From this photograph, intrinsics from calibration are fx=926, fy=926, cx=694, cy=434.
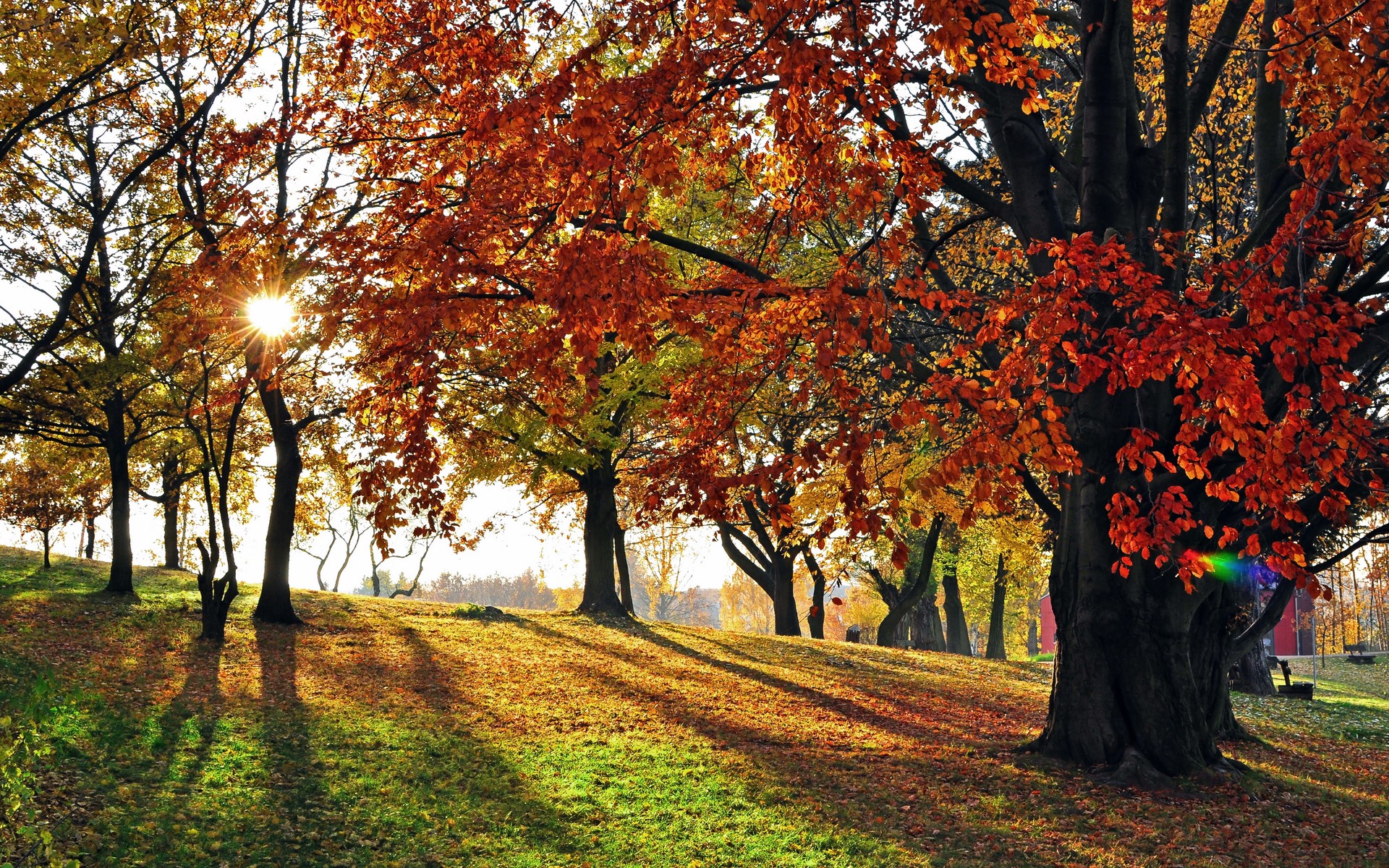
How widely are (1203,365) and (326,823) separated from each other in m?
7.25

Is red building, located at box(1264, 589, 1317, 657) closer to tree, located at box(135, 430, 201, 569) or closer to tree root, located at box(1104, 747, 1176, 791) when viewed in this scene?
tree root, located at box(1104, 747, 1176, 791)

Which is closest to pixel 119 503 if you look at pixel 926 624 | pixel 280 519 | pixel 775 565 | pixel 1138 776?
pixel 280 519

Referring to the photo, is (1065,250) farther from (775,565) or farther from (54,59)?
(775,565)

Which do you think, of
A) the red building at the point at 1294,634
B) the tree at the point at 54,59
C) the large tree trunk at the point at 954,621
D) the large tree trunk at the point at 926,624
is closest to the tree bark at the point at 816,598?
the large tree trunk at the point at 926,624

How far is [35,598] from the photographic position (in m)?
16.2

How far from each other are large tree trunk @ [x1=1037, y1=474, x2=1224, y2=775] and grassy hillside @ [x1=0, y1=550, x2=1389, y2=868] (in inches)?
19.5

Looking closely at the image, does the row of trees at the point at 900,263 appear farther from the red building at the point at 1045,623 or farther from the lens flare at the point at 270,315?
the red building at the point at 1045,623

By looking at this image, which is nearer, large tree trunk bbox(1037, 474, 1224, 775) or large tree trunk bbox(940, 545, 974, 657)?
large tree trunk bbox(1037, 474, 1224, 775)

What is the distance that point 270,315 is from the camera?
10891 mm

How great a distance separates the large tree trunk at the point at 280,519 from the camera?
54.9 feet

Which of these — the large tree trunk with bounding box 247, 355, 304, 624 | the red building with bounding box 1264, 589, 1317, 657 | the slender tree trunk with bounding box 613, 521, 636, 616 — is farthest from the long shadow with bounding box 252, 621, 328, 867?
the red building with bounding box 1264, 589, 1317, 657

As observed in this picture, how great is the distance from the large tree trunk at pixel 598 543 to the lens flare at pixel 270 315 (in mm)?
12000

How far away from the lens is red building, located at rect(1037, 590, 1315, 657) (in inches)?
1882

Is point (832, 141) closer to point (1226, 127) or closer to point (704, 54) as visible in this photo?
point (704, 54)
